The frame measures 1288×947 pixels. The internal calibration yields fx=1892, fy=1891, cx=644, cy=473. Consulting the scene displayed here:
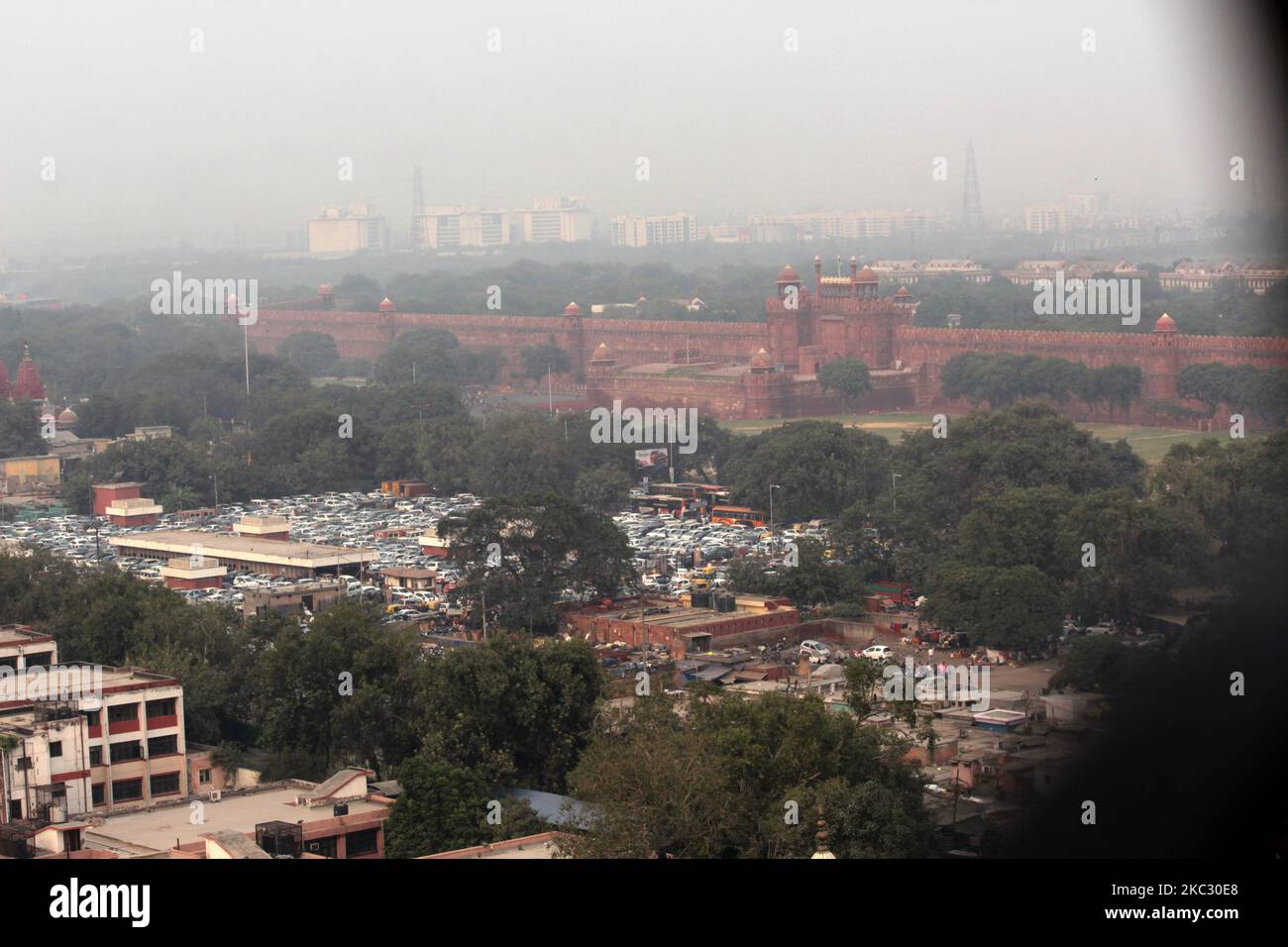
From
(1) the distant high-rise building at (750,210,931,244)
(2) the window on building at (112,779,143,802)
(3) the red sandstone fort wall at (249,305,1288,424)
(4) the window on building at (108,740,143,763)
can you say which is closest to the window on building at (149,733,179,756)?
(4) the window on building at (108,740,143,763)

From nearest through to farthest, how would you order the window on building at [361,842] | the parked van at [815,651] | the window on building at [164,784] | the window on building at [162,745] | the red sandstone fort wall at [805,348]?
1. the window on building at [361,842]
2. the window on building at [164,784]
3. the window on building at [162,745]
4. the parked van at [815,651]
5. the red sandstone fort wall at [805,348]

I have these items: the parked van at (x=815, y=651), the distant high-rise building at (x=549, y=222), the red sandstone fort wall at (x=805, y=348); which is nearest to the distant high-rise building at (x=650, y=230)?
the distant high-rise building at (x=549, y=222)

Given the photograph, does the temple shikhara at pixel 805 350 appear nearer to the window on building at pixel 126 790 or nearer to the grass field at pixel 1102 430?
the grass field at pixel 1102 430

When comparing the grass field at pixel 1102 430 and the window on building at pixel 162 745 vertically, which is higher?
the window on building at pixel 162 745

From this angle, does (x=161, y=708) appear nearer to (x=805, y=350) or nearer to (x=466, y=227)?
(x=805, y=350)

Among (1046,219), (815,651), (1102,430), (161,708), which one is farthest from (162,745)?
(1046,219)
